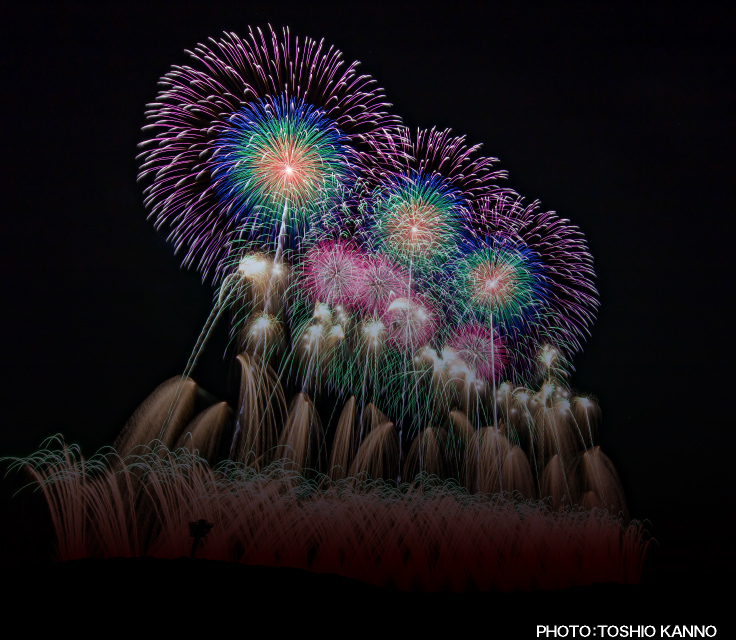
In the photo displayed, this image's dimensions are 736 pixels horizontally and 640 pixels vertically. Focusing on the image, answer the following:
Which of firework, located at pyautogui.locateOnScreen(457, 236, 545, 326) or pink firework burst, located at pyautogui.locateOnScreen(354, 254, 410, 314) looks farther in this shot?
firework, located at pyautogui.locateOnScreen(457, 236, 545, 326)

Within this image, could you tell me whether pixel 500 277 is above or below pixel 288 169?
below

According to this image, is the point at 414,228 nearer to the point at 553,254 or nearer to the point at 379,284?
the point at 379,284

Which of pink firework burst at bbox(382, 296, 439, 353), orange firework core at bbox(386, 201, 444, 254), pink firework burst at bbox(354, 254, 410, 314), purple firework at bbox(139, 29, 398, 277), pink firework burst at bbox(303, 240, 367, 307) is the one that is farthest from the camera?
pink firework burst at bbox(382, 296, 439, 353)

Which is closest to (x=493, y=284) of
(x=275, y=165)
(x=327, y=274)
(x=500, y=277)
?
(x=500, y=277)

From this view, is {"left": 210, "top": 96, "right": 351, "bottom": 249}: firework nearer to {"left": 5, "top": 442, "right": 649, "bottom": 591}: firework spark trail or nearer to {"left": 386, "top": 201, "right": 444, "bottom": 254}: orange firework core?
{"left": 386, "top": 201, "right": 444, "bottom": 254}: orange firework core

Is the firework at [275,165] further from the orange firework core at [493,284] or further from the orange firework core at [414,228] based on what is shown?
the orange firework core at [493,284]

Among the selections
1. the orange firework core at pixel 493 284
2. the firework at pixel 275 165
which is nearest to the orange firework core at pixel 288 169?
the firework at pixel 275 165

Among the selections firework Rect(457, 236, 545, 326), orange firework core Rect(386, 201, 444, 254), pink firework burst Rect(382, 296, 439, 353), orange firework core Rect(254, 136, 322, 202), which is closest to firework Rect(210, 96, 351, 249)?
orange firework core Rect(254, 136, 322, 202)
